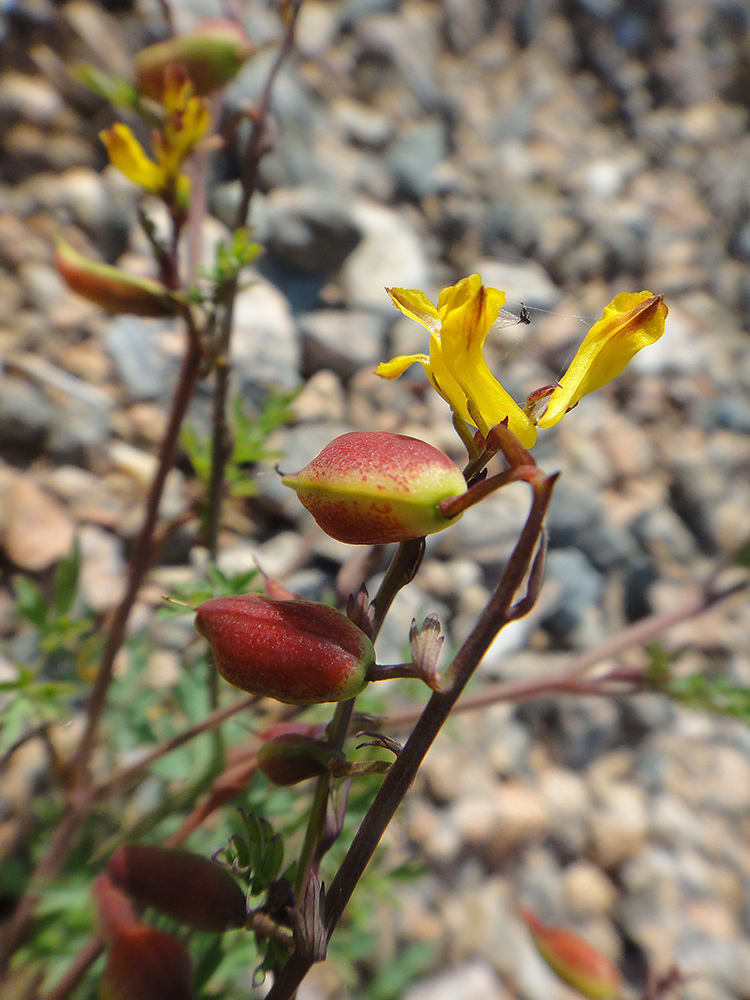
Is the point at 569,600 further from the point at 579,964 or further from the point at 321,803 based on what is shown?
the point at 321,803

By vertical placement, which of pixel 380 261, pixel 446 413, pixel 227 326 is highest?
pixel 380 261

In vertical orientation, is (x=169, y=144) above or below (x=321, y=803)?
above

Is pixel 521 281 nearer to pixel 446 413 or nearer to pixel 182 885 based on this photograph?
pixel 446 413

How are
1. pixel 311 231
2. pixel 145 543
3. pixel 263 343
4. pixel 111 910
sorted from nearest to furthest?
1. pixel 111 910
2. pixel 145 543
3. pixel 263 343
4. pixel 311 231

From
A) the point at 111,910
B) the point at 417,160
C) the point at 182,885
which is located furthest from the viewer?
the point at 417,160

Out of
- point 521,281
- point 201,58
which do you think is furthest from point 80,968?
point 521,281

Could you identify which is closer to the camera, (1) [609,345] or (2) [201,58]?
(1) [609,345]

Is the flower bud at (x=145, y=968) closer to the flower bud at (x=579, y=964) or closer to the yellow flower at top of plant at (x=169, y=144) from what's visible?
the flower bud at (x=579, y=964)

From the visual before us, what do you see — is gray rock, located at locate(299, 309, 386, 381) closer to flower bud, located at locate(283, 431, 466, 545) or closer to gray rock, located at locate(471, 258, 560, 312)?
gray rock, located at locate(471, 258, 560, 312)
